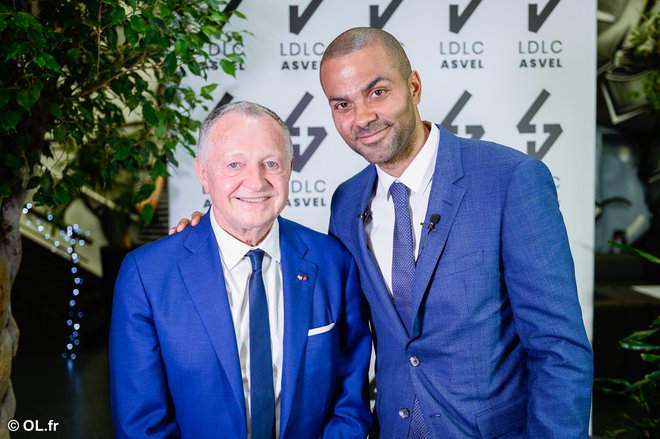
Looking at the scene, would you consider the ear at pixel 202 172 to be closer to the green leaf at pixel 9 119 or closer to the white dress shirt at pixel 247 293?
the white dress shirt at pixel 247 293

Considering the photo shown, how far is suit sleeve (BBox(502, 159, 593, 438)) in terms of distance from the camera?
5.46 feet

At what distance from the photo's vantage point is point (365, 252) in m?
1.92

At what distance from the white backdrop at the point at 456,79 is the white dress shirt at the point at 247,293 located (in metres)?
1.57

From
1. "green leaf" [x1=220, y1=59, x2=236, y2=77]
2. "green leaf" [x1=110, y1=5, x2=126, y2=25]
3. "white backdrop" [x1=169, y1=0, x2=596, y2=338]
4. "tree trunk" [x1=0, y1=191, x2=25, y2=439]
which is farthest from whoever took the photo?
"white backdrop" [x1=169, y1=0, x2=596, y2=338]

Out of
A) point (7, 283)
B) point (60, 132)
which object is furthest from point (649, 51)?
point (7, 283)

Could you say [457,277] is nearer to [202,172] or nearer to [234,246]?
[234,246]

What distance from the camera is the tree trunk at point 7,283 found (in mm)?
Answer: 2234

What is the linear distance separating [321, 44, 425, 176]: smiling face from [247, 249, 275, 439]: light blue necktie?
55 cm

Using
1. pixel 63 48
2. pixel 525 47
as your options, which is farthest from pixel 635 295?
pixel 63 48

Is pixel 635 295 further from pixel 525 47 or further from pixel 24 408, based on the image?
pixel 24 408

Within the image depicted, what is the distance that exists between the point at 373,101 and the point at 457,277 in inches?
22.6

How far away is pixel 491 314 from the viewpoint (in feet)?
5.81

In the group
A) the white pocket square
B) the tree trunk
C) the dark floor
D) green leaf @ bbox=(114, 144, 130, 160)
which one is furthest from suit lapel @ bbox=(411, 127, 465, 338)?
the dark floor

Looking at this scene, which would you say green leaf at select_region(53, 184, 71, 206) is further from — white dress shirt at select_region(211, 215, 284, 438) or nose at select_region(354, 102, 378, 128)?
nose at select_region(354, 102, 378, 128)
